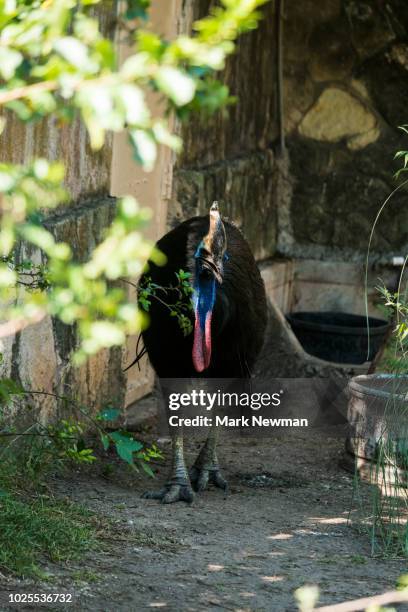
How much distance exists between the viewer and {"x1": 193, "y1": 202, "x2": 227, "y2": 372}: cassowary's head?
15.7 ft

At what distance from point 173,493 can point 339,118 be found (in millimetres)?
4069

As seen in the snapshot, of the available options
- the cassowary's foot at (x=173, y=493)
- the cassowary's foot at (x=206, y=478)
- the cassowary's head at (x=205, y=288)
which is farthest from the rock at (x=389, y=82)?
the cassowary's foot at (x=173, y=493)

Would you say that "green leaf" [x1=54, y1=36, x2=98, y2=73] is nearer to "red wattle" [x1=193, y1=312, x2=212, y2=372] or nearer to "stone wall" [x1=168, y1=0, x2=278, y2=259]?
"red wattle" [x1=193, y1=312, x2=212, y2=372]

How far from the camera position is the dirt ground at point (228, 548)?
3.69 meters

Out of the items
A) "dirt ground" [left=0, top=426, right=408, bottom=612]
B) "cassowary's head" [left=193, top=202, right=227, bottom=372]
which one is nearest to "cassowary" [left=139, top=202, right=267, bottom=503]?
"cassowary's head" [left=193, top=202, right=227, bottom=372]

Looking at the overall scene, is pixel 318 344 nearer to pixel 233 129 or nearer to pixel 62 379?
pixel 233 129

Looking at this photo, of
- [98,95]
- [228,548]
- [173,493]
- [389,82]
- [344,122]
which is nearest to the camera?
[98,95]

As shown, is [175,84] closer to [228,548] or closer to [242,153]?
[228,548]

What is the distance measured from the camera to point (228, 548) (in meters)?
4.26

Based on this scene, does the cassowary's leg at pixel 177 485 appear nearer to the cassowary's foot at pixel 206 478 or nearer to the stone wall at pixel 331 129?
the cassowary's foot at pixel 206 478

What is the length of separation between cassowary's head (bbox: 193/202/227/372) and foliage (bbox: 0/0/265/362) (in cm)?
294

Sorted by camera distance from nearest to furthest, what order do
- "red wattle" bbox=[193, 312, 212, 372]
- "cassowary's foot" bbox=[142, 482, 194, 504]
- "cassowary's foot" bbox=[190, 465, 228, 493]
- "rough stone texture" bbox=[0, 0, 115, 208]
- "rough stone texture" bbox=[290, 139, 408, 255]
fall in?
"rough stone texture" bbox=[0, 0, 115, 208]
"red wattle" bbox=[193, 312, 212, 372]
"cassowary's foot" bbox=[142, 482, 194, 504]
"cassowary's foot" bbox=[190, 465, 228, 493]
"rough stone texture" bbox=[290, 139, 408, 255]

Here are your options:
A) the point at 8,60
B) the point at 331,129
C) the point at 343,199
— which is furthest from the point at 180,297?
the point at 331,129

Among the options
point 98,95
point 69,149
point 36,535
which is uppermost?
point 69,149
